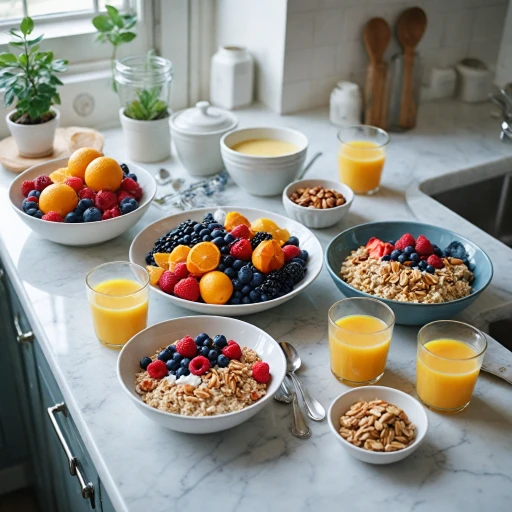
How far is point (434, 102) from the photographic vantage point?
8.37ft

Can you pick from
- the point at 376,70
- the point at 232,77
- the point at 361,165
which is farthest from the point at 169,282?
the point at 376,70

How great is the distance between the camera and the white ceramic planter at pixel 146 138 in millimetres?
2012

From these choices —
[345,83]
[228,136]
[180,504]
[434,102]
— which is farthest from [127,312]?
[434,102]

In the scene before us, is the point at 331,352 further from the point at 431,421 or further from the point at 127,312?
the point at 127,312

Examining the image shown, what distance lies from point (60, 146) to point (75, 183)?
0.45m

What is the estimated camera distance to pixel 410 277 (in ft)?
4.69

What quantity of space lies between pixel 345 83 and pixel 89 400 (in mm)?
1469

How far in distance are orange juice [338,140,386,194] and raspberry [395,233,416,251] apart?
1.37 feet

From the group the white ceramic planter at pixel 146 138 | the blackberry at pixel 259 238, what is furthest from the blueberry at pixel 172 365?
the white ceramic planter at pixel 146 138

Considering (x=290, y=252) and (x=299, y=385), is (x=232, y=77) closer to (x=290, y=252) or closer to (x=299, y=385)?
(x=290, y=252)

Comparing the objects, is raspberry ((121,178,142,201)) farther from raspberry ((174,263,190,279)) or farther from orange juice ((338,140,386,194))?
orange juice ((338,140,386,194))

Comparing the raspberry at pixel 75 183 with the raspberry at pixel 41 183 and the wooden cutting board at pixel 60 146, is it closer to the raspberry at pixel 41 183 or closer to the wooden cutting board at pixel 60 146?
the raspberry at pixel 41 183

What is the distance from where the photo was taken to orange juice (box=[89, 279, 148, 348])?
132cm

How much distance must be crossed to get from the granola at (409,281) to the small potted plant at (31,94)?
0.94 m
